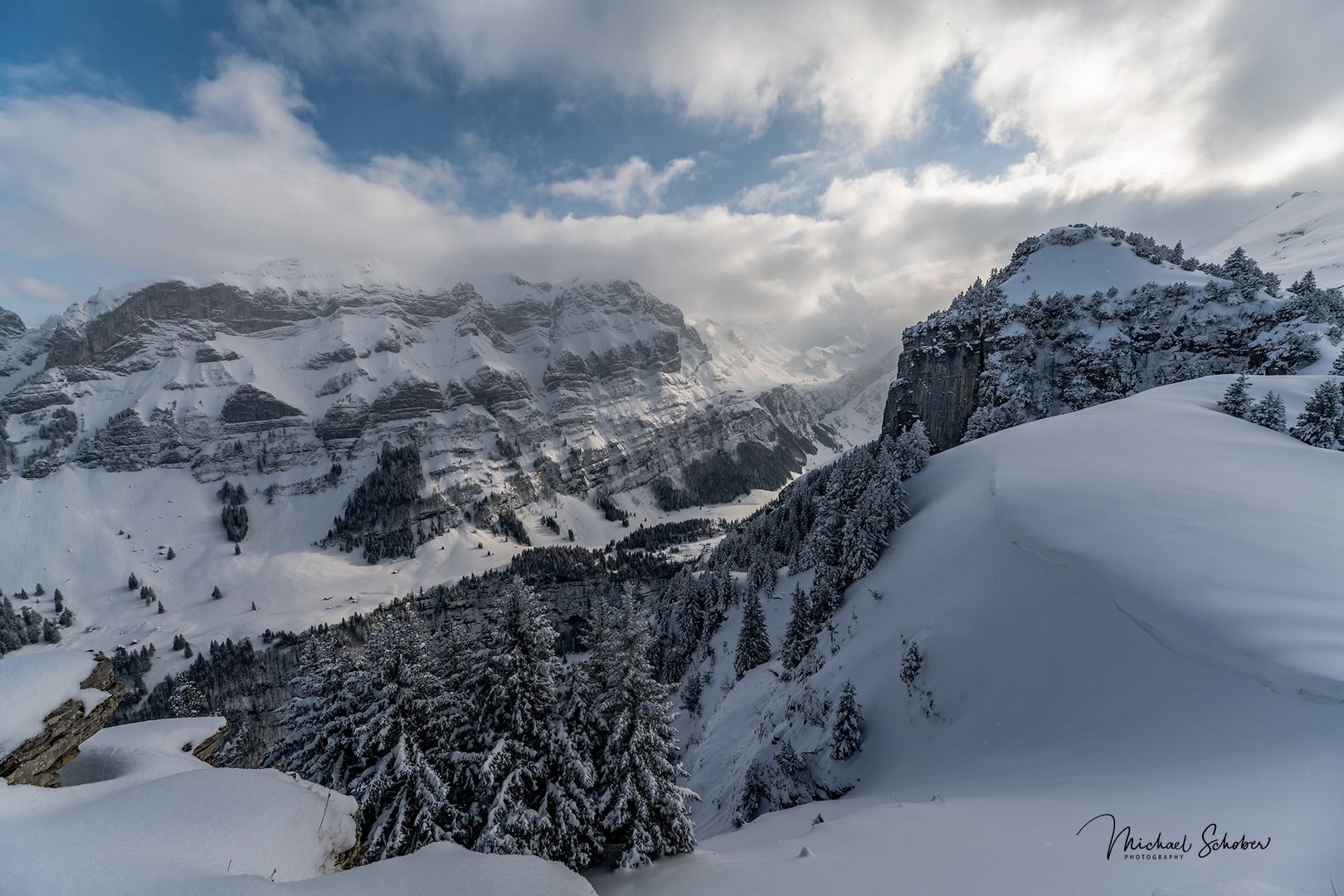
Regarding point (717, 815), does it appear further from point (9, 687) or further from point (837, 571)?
point (9, 687)

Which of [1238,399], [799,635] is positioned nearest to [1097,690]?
[799,635]

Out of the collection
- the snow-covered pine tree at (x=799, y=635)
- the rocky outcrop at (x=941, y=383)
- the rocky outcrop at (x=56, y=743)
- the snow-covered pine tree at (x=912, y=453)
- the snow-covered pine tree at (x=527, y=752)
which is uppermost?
the rocky outcrop at (x=941, y=383)

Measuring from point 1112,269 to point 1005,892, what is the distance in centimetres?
8569

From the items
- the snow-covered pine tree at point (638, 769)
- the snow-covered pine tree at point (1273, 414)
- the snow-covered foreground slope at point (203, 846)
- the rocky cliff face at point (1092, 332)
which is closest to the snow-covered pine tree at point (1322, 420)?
the snow-covered pine tree at point (1273, 414)

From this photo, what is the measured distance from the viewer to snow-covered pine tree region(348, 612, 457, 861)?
1440 centimetres

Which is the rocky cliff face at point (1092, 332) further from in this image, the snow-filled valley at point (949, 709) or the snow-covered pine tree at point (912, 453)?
the snow-covered pine tree at point (912, 453)

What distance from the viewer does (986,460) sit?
115 ft

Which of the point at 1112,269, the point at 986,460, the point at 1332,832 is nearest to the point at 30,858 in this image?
the point at 1332,832

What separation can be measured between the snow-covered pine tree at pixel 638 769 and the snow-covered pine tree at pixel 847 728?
1011cm

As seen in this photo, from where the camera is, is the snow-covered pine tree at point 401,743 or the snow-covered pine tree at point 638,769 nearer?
the snow-covered pine tree at point 401,743

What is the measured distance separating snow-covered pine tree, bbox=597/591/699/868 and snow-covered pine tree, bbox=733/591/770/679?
31.3 metres

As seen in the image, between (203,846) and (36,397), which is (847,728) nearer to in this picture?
(203,846)

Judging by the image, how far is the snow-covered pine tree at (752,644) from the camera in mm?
46078

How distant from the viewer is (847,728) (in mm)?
22953
